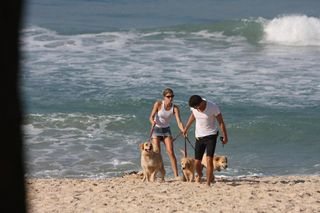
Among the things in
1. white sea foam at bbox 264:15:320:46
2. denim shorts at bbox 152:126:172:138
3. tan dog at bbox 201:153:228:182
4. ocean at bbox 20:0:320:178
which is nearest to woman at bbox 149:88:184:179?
denim shorts at bbox 152:126:172:138

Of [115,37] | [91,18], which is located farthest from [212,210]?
[91,18]

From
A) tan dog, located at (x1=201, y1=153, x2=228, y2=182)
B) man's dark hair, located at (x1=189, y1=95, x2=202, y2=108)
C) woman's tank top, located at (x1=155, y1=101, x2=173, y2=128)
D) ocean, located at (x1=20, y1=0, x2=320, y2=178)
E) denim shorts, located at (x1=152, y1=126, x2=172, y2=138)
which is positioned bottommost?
ocean, located at (x1=20, y1=0, x2=320, y2=178)

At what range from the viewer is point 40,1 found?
42.2 metres

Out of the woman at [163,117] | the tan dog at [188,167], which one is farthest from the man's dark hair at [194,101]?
the tan dog at [188,167]

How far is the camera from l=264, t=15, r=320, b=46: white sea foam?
105 feet

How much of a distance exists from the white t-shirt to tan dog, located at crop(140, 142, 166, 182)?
0.68m

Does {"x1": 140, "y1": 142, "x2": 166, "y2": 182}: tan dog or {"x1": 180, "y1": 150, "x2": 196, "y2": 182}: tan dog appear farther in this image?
{"x1": 180, "y1": 150, "x2": 196, "y2": 182}: tan dog

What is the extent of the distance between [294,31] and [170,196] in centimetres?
2436

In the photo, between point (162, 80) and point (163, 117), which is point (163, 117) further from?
point (162, 80)

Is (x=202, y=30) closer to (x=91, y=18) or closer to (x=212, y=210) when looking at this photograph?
(x=91, y=18)

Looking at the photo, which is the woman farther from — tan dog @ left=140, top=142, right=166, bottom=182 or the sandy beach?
Answer: the sandy beach

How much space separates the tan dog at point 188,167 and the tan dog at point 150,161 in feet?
1.05

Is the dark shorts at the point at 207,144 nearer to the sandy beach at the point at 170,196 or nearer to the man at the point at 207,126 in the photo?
the man at the point at 207,126

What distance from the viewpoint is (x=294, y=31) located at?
110 ft
